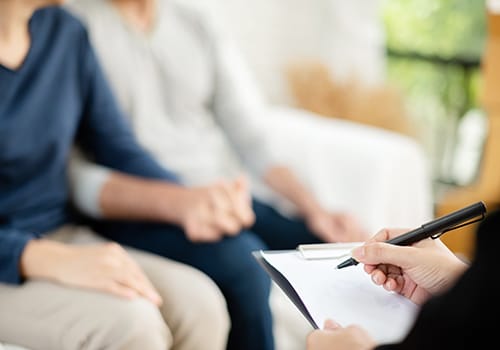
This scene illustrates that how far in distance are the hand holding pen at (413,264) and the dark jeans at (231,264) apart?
274 mm

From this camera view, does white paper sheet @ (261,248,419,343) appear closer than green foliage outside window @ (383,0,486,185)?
Yes

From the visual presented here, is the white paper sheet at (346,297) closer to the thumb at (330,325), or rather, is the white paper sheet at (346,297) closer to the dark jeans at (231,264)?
the thumb at (330,325)

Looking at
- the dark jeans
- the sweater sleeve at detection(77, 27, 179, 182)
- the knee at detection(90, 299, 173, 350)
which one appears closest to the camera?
the knee at detection(90, 299, 173, 350)

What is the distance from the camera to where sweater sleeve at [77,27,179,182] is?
3.68ft

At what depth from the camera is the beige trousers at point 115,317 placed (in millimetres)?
807

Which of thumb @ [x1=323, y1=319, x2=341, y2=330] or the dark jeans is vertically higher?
thumb @ [x1=323, y1=319, x2=341, y2=330]

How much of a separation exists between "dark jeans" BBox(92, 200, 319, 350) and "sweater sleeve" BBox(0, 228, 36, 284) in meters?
0.22

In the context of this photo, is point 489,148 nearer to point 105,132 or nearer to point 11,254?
point 105,132

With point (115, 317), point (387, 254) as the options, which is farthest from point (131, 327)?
point (387, 254)

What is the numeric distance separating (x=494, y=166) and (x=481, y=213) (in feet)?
4.31

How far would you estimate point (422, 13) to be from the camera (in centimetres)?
232

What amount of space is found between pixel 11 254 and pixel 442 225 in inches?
21.0

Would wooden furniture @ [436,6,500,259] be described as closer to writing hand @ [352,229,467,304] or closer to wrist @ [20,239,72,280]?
writing hand @ [352,229,467,304]

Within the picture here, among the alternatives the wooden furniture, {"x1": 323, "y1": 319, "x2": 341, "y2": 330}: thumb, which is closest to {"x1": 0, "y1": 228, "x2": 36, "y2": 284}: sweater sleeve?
{"x1": 323, "y1": 319, "x2": 341, "y2": 330}: thumb
